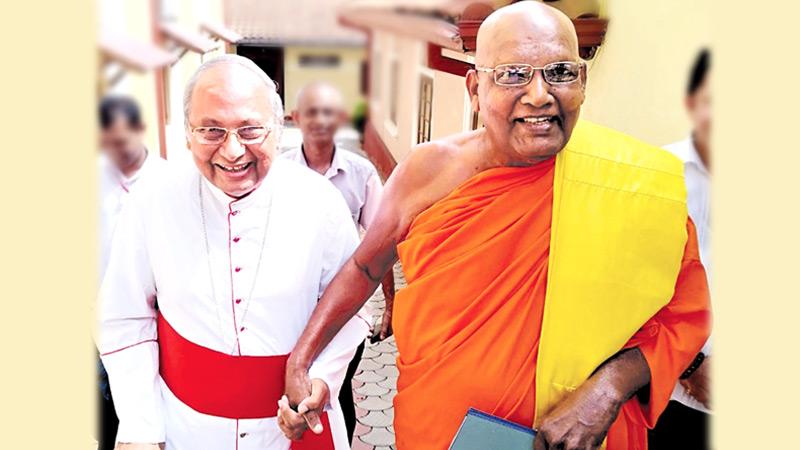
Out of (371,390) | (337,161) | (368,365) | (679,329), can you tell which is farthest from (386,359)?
(679,329)

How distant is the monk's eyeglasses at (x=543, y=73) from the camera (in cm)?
131

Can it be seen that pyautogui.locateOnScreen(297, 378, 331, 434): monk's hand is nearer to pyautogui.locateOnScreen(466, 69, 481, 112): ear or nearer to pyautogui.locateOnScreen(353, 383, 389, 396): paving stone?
pyautogui.locateOnScreen(466, 69, 481, 112): ear

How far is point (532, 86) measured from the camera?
4.31 ft

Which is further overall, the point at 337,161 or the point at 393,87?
the point at 337,161

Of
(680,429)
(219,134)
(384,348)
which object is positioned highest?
(219,134)

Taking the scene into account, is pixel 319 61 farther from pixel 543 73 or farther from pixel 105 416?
pixel 105 416

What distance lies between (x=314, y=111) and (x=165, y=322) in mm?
668

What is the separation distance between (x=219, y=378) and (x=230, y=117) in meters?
0.64

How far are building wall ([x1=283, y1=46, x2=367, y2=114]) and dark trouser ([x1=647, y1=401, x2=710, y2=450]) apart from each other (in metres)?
1.23

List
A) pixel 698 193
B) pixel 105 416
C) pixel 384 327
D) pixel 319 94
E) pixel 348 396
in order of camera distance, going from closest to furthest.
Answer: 1. pixel 698 193
2. pixel 319 94
3. pixel 105 416
4. pixel 348 396
5. pixel 384 327

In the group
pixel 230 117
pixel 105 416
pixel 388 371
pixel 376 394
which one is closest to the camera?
pixel 230 117

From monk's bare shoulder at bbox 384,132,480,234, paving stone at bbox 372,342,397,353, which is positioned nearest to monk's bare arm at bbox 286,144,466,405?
monk's bare shoulder at bbox 384,132,480,234

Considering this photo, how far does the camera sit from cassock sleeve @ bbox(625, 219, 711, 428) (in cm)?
140

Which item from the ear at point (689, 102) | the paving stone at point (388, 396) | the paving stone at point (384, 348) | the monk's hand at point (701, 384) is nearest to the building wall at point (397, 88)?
the ear at point (689, 102)
